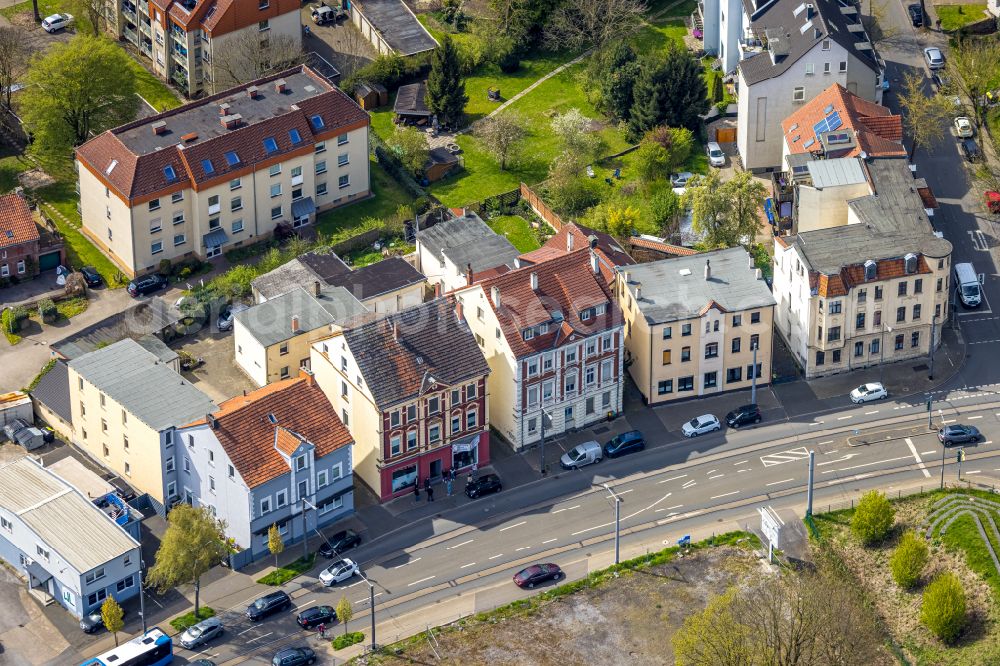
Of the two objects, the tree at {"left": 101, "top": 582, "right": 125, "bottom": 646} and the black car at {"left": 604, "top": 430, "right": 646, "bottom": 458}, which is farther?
the black car at {"left": 604, "top": 430, "right": 646, "bottom": 458}

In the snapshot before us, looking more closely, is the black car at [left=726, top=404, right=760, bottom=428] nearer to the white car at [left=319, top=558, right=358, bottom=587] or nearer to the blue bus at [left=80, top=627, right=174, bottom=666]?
the white car at [left=319, top=558, right=358, bottom=587]

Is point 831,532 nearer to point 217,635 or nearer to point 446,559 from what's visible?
point 446,559

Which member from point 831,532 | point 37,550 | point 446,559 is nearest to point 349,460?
point 446,559

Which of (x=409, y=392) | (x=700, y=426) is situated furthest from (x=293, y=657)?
(x=700, y=426)

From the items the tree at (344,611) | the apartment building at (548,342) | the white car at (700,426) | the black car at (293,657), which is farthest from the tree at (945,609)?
the black car at (293,657)

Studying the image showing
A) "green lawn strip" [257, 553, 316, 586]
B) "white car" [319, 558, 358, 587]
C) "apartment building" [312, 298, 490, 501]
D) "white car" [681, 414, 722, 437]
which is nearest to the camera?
"white car" [319, 558, 358, 587]

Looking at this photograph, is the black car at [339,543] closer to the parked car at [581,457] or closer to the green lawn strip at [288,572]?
the green lawn strip at [288,572]

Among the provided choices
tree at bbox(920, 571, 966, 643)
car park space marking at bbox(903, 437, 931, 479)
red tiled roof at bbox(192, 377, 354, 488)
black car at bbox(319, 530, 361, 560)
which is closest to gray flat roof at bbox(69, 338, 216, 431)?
red tiled roof at bbox(192, 377, 354, 488)
